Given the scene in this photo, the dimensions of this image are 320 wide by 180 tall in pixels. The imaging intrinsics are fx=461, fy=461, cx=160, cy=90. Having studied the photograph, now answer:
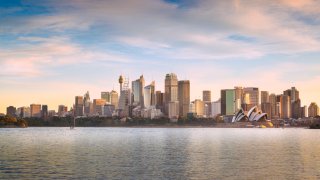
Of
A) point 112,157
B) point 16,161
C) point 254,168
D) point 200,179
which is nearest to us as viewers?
point 200,179

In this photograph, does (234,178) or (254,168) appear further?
(254,168)

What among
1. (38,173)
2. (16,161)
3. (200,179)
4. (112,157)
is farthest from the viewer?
(112,157)

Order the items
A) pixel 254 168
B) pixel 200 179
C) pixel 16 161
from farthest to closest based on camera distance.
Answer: pixel 16 161 → pixel 254 168 → pixel 200 179

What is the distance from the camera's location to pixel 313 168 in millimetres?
63219

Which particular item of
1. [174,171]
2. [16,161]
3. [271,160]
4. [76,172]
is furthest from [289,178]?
[16,161]

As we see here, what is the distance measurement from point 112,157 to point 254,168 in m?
25.7

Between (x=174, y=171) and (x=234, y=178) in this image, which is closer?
(x=234, y=178)

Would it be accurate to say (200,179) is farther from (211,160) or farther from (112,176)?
(211,160)

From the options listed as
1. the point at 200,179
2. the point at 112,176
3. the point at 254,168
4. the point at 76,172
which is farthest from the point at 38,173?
the point at 254,168

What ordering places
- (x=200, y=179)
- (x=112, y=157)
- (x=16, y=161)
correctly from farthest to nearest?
(x=112, y=157), (x=16, y=161), (x=200, y=179)

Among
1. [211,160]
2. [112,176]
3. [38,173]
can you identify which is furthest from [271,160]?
[38,173]

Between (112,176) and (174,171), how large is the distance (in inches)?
362

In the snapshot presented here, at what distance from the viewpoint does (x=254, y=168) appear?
63.0m

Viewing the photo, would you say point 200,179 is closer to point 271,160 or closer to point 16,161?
point 271,160
